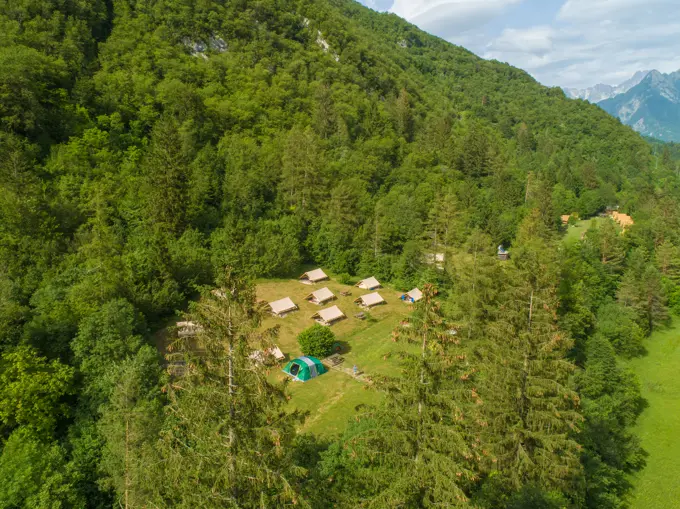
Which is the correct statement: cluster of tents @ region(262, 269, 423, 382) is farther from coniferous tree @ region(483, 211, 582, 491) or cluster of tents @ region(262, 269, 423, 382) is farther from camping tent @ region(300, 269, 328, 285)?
coniferous tree @ region(483, 211, 582, 491)

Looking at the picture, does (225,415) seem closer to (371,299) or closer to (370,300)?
(370,300)

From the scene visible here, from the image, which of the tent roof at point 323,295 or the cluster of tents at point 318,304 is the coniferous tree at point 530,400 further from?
the tent roof at point 323,295

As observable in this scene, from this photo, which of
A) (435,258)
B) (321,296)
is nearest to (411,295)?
(435,258)

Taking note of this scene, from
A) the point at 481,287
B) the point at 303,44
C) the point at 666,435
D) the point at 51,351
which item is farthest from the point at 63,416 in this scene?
the point at 303,44

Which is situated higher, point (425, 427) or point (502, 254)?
point (425, 427)

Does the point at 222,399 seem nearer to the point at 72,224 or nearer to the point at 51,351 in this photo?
the point at 51,351

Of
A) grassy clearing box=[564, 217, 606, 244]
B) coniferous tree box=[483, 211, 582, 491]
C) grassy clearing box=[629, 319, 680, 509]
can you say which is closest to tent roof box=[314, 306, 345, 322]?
coniferous tree box=[483, 211, 582, 491]
